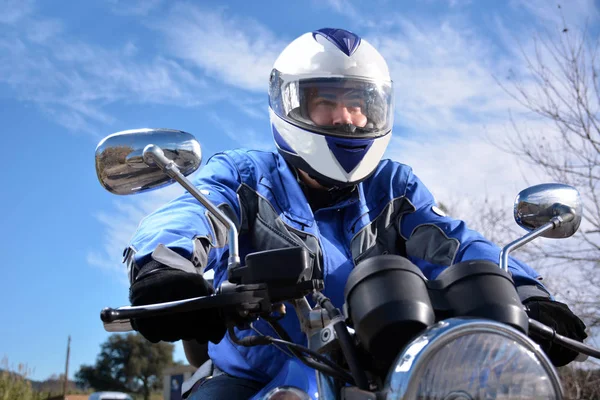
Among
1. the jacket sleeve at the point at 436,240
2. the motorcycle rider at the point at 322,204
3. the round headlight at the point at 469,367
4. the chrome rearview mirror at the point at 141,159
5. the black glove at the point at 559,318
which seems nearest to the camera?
the round headlight at the point at 469,367

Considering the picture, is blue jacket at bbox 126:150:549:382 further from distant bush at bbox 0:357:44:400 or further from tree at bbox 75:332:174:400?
tree at bbox 75:332:174:400

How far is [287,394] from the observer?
1.52 m

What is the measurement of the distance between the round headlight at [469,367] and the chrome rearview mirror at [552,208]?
3.07 ft

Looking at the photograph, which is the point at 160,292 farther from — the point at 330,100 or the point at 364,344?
the point at 330,100

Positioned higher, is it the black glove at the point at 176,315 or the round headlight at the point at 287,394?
the black glove at the point at 176,315

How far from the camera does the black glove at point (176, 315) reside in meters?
1.44

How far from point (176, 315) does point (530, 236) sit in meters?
0.91

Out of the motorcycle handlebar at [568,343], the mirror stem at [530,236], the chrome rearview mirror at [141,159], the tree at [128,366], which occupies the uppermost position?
the tree at [128,366]

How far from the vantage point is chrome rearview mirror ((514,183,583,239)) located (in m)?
2.04

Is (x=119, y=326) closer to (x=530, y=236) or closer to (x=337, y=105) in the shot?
(x=530, y=236)

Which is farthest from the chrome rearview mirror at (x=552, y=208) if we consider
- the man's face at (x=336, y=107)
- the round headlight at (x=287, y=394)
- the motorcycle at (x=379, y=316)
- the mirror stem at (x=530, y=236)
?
the round headlight at (x=287, y=394)

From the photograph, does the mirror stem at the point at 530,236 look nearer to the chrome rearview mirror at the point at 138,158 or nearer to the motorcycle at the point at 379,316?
the motorcycle at the point at 379,316

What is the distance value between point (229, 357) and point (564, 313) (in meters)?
0.98

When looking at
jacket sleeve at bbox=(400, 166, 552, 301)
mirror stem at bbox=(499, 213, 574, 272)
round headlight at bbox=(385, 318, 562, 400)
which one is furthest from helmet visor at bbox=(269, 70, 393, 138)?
round headlight at bbox=(385, 318, 562, 400)
